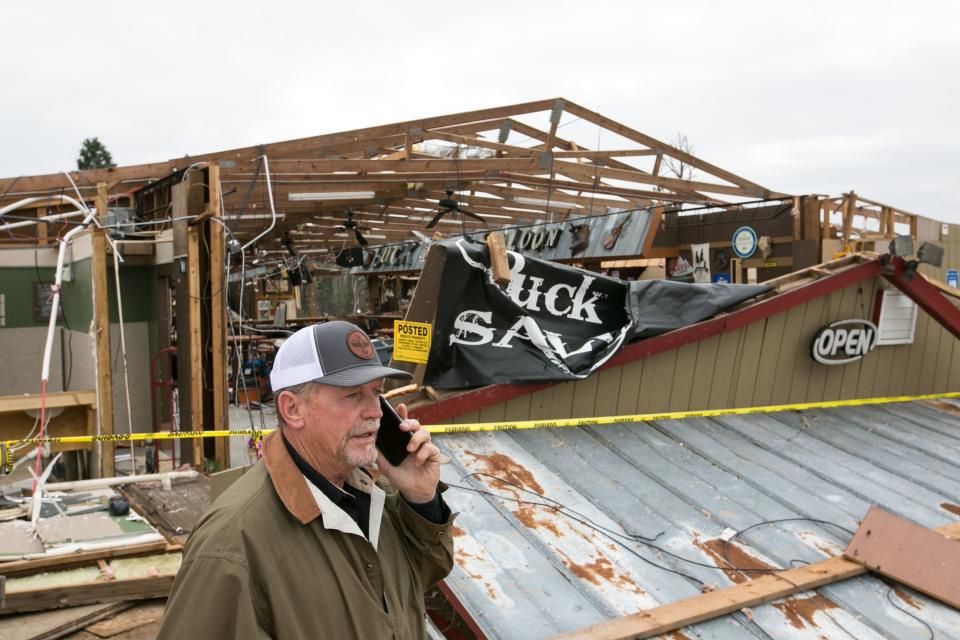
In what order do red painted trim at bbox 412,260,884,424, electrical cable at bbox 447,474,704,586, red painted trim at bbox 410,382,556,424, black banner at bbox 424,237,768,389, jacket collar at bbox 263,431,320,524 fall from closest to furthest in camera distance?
jacket collar at bbox 263,431,320,524
electrical cable at bbox 447,474,704,586
red painted trim at bbox 410,382,556,424
red painted trim at bbox 412,260,884,424
black banner at bbox 424,237,768,389

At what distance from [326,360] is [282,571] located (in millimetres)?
582

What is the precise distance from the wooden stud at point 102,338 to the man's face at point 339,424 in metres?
7.37

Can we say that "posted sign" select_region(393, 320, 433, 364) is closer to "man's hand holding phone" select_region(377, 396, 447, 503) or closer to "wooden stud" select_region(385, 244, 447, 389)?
Result: "wooden stud" select_region(385, 244, 447, 389)

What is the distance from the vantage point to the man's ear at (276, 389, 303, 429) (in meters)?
2.07

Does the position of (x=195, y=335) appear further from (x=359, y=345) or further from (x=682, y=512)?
(x=359, y=345)

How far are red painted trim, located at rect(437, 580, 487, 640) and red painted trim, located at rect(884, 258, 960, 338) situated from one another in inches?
228

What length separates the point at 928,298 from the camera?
723cm

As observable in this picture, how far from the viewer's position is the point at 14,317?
39.1ft

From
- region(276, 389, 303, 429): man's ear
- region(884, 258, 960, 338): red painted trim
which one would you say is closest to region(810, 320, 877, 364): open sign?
region(884, 258, 960, 338): red painted trim

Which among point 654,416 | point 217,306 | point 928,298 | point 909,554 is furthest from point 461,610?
point 928,298

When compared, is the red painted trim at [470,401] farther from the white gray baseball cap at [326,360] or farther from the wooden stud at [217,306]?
the wooden stud at [217,306]

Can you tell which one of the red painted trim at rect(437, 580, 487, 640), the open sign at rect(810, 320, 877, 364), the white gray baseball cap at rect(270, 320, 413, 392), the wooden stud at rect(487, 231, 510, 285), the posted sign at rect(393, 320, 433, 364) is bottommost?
the red painted trim at rect(437, 580, 487, 640)

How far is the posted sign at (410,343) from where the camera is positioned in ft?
16.2

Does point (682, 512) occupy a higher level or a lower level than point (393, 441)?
lower
